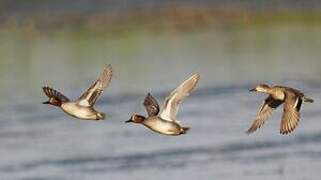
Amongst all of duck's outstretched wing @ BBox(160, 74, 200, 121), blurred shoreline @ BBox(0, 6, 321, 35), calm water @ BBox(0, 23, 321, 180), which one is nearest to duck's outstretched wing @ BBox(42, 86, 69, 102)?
duck's outstretched wing @ BBox(160, 74, 200, 121)

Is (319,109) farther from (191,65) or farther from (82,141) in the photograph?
(191,65)

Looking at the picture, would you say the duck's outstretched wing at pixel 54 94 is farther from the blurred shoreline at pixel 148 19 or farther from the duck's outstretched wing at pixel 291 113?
the blurred shoreline at pixel 148 19

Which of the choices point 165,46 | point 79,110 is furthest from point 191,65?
point 79,110

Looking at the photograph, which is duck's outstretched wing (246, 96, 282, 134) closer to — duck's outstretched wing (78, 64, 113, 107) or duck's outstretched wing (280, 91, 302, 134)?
duck's outstretched wing (280, 91, 302, 134)

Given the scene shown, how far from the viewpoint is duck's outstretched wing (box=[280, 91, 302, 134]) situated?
48.9 feet

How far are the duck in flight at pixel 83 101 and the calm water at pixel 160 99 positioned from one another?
5.13 metres

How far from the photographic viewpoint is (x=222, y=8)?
45.6 metres

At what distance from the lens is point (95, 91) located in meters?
15.3

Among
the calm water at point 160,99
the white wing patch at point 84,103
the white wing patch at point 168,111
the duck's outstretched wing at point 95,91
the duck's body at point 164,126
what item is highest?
the duck's outstretched wing at point 95,91

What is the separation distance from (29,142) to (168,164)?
3476 millimetres

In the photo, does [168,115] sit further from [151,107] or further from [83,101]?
[83,101]

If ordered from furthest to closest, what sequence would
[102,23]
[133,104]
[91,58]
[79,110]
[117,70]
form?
[102,23] < [91,58] < [117,70] < [133,104] < [79,110]

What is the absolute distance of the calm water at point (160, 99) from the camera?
21.4 meters

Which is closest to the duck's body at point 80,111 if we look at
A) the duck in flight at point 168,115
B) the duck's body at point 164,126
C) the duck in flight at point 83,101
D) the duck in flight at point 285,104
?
the duck in flight at point 83,101
